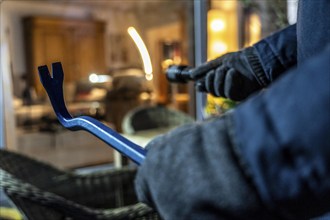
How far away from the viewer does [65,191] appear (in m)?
1.30

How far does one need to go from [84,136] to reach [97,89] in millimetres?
3126

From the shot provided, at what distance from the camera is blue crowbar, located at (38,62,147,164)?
0.34 metres

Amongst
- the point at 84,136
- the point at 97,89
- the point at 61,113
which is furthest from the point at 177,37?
the point at 61,113

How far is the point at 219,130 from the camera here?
0.91 ft

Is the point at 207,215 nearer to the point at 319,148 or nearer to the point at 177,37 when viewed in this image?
the point at 319,148

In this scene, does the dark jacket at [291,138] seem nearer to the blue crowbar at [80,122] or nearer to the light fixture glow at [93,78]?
the blue crowbar at [80,122]

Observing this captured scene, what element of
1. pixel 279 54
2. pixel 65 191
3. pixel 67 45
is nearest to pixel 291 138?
pixel 279 54

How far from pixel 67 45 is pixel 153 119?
6.05 m

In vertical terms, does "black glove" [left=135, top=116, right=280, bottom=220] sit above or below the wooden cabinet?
below

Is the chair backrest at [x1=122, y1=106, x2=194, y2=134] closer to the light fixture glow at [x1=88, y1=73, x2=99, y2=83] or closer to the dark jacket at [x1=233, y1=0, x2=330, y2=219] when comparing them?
the dark jacket at [x1=233, y1=0, x2=330, y2=219]

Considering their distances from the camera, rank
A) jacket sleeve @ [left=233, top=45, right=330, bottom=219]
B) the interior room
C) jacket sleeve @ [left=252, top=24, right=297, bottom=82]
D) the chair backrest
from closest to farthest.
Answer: jacket sleeve @ [left=233, top=45, right=330, bottom=219] → jacket sleeve @ [left=252, top=24, right=297, bottom=82] → the chair backrest → the interior room

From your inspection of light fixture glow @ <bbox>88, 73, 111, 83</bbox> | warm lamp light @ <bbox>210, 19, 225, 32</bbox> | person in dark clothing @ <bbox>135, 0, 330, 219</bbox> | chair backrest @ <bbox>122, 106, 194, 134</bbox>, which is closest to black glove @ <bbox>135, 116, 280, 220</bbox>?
person in dark clothing @ <bbox>135, 0, 330, 219</bbox>

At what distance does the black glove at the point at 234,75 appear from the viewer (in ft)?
2.23

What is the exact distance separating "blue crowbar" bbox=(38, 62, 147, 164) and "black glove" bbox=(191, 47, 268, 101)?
0.36 m
